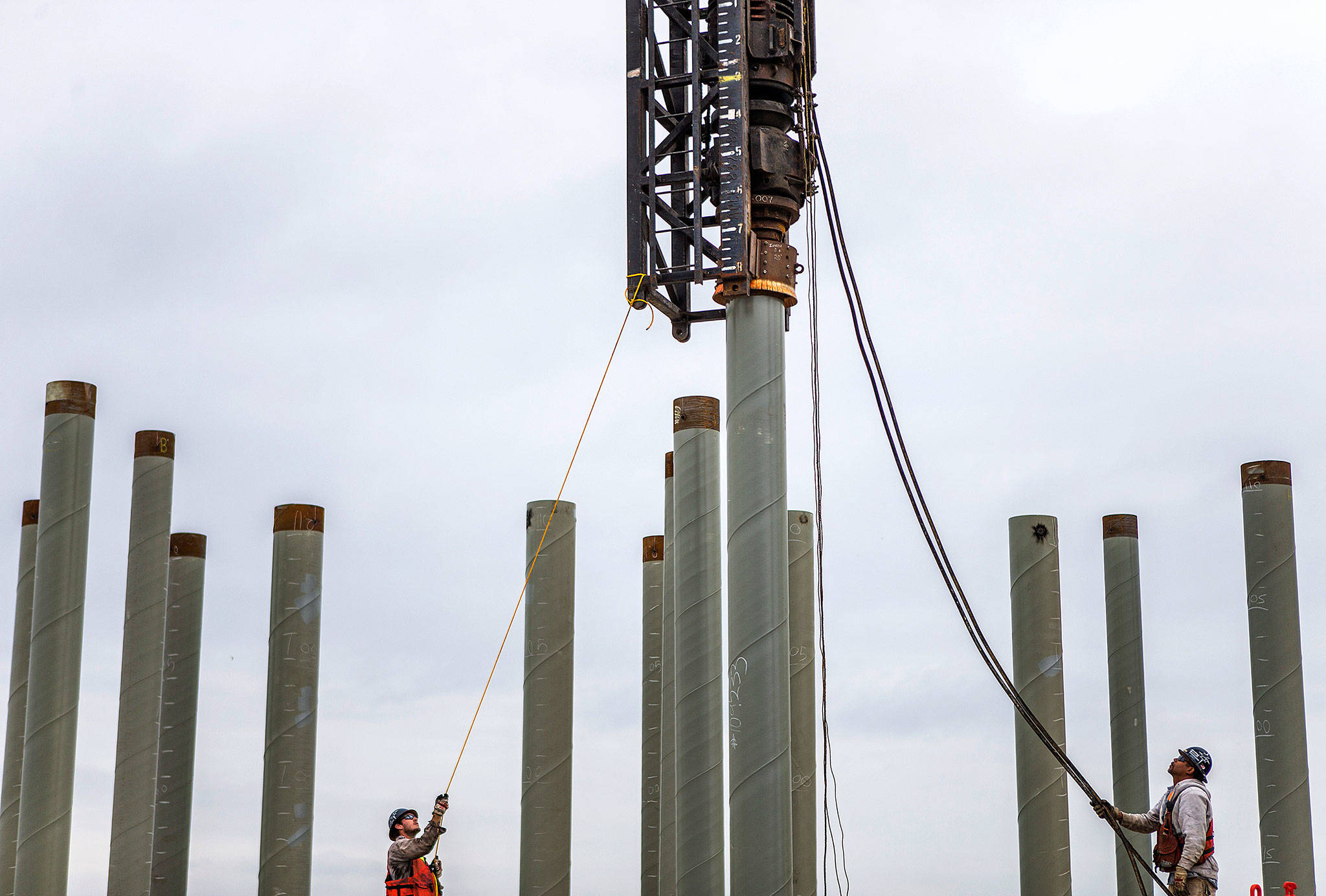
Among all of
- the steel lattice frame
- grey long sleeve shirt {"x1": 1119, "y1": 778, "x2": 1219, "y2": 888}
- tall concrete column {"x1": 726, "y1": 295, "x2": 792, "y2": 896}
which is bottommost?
grey long sleeve shirt {"x1": 1119, "y1": 778, "x2": 1219, "y2": 888}

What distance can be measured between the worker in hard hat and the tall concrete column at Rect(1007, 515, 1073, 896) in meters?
6.28

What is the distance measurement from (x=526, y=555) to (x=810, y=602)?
5105 millimetres

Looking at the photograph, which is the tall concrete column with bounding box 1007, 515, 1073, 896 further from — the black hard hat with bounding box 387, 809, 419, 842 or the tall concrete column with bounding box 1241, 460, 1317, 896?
the black hard hat with bounding box 387, 809, 419, 842

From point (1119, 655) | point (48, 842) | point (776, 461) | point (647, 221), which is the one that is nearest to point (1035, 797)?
point (1119, 655)

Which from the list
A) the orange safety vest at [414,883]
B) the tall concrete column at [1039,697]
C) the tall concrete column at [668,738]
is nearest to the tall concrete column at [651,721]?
the tall concrete column at [668,738]

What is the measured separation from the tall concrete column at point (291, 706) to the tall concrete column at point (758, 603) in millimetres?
5218

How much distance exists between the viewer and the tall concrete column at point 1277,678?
18.6m

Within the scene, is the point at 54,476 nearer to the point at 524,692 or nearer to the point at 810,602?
the point at 524,692

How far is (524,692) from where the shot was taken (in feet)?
64.8

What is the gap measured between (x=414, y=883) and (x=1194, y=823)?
661 cm

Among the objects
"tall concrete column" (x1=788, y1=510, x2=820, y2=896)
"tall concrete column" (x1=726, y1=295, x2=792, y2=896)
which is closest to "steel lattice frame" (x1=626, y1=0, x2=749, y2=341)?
"tall concrete column" (x1=726, y1=295, x2=792, y2=896)

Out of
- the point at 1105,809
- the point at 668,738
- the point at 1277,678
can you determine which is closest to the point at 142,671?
the point at 668,738

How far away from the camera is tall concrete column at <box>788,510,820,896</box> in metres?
21.6

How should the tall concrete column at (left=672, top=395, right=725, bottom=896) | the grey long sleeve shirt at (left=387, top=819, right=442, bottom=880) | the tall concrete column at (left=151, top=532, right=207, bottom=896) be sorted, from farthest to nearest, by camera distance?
1. the tall concrete column at (left=151, top=532, right=207, bottom=896)
2. the tall concrete column at (left=672, top=395, right=725, bottom=896)
3. the grey long sleeve shirt at (left=387, top=819, right=442, bottom=880)
